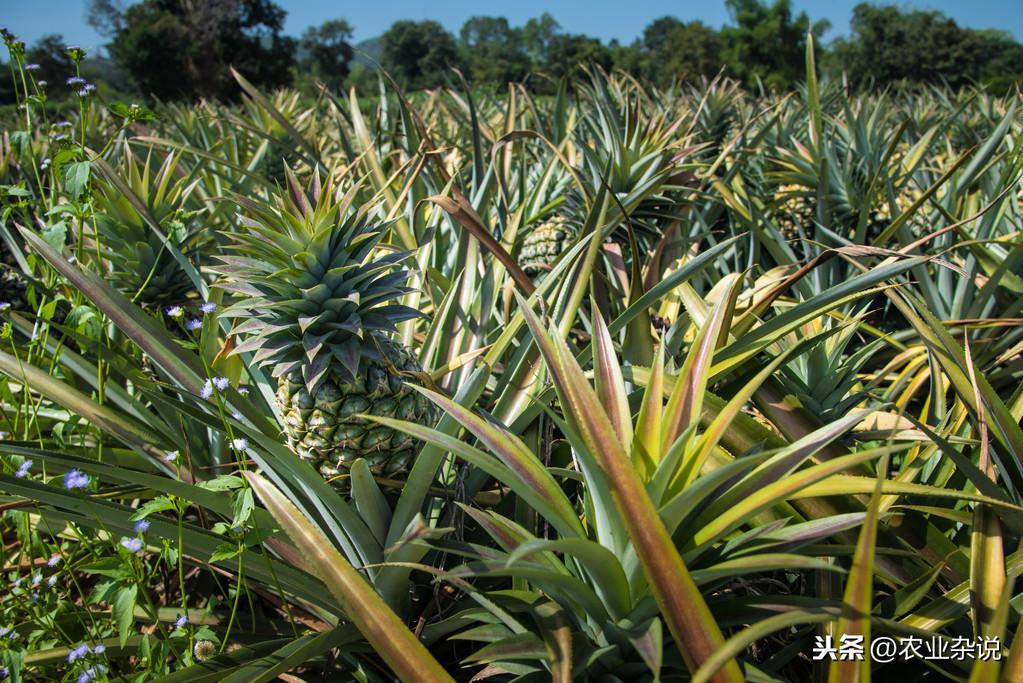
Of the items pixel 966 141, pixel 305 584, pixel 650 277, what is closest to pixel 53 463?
pixel 305 584

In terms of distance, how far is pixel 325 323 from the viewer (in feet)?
3.67

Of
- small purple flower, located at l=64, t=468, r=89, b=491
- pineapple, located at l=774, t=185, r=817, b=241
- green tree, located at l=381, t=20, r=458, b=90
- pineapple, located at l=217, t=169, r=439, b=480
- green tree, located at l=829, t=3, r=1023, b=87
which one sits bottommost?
small purple flower, located at l=64, t=468, r=89, b=491

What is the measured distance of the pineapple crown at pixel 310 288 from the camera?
3.59 ft

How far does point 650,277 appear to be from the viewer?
1.85 meters

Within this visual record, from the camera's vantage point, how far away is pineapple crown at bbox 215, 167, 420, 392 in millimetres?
1094

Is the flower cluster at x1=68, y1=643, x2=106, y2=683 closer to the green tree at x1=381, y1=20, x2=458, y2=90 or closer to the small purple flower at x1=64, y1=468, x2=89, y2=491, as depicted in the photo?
the small purple flower at x1=64, y1=468, x2=89, y2=491

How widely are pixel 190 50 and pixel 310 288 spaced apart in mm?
39407

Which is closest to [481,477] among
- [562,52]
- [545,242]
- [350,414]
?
[350,414]

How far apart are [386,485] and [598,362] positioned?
0.53m

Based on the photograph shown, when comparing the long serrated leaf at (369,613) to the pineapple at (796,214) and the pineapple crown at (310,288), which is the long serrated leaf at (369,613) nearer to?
the pineapple crown at (310,288)

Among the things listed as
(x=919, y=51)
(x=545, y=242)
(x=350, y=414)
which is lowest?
(x=350, y=414)

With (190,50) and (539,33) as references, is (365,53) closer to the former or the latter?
(190,50)

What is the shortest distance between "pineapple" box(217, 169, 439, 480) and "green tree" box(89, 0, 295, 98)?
35.3 meters

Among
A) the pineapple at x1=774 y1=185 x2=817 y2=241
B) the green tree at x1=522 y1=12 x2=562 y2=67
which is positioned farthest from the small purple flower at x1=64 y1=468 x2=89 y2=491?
the green tree at x1=522 y1=12 x2=562 y2=67
